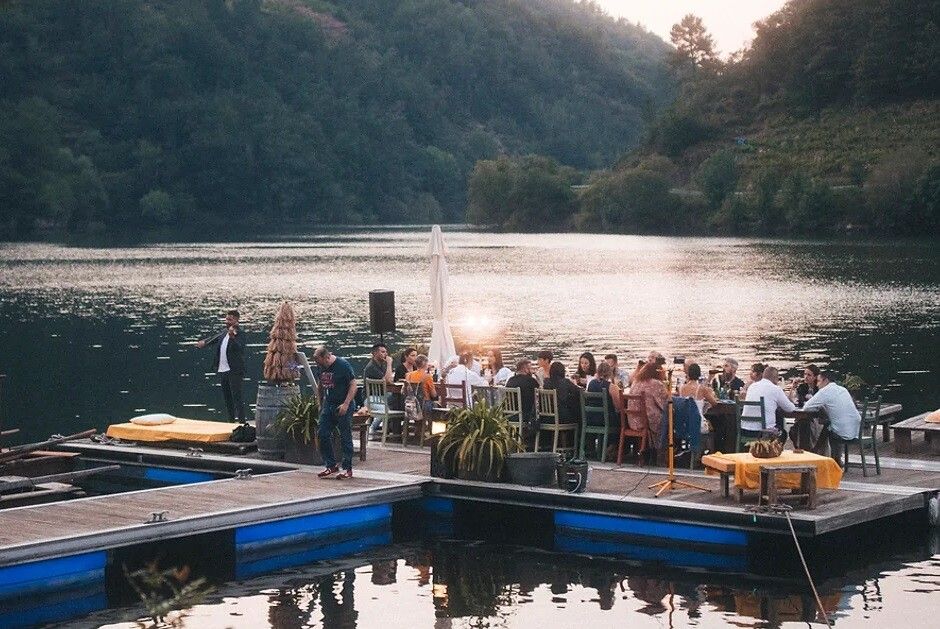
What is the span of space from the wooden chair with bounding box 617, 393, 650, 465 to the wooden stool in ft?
7.87

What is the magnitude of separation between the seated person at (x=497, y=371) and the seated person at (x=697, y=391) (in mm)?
3495

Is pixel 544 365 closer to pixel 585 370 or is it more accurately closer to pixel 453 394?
pixel 585 370

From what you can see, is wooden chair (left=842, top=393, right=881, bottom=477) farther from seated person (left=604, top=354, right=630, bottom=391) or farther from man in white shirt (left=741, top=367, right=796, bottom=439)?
seated person (left=604, top=354, right=630, bottom=391)

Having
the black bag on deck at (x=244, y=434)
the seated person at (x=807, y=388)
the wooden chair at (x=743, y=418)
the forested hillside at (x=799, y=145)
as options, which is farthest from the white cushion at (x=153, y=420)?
the forested hillside at (x=799, y=145)

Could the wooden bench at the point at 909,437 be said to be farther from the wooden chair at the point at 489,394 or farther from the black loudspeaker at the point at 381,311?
the black loudspeaker at the point at 381,311

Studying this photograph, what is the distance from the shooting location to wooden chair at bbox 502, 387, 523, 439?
18.7 meters

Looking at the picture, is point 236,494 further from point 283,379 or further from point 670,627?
point 670,627

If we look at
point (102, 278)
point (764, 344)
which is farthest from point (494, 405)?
point (102, 278)

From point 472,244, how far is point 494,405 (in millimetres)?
120503

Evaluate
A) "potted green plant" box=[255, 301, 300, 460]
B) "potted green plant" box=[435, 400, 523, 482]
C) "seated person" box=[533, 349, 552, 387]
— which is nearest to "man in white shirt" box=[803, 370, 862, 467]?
"potted green plant" box=[435, 400, 523, 482]

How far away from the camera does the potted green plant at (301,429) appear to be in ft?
63.0

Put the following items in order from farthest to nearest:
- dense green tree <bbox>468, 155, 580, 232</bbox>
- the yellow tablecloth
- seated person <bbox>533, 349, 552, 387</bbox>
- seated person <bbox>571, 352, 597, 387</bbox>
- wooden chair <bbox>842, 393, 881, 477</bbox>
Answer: dense green tree <bbox>468, 155, 580, 232</bbox>, seated person <bbox>571, 352, 597, 387</bbox>, seated person <bbox>533, 349, 552, 387</bbox>, wooden chair <bbox>842, 393, 881, 477</bbox>, the yellow tablecloth

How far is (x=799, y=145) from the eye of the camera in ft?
472

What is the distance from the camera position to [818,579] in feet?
51.4
